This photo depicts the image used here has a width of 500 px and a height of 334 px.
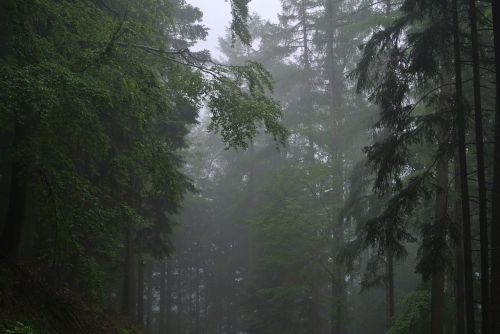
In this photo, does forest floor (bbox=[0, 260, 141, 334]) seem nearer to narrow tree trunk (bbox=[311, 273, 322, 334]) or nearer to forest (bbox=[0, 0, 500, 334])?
forest (bbox=[0, 0, 500, 334])

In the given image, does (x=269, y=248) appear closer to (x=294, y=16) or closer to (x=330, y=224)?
(x=330, y=224)

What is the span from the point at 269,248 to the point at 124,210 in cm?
1393

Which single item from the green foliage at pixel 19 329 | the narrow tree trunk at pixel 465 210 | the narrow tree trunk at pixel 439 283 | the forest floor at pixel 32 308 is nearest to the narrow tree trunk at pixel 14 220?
the forest floor at pixel 32 308

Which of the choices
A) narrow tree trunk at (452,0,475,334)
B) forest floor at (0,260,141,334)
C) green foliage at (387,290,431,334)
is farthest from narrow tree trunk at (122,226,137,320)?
narrow tree trunk at (452,0,475,334)

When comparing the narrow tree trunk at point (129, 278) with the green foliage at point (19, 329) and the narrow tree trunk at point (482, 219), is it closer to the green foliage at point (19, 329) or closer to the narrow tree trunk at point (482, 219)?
the green foliage at point (19, 329)

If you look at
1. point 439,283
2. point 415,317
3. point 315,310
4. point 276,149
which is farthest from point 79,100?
point 315,310

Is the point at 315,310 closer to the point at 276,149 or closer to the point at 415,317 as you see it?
the point at 415,317

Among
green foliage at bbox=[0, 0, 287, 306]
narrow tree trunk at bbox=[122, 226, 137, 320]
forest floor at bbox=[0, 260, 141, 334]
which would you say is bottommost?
forest floor at bbox=[0, 260, 141, 334]

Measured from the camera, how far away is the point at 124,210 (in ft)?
29.4

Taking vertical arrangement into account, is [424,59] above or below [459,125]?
above

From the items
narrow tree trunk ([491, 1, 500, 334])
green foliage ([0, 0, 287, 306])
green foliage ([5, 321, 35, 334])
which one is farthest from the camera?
narrow tree trunk ([491, 1, 500, 334])

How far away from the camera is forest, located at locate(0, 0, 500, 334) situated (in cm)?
696

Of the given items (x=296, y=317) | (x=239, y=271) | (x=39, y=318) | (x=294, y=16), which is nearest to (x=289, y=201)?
(x=296, y=317)

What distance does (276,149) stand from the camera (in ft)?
34.8
